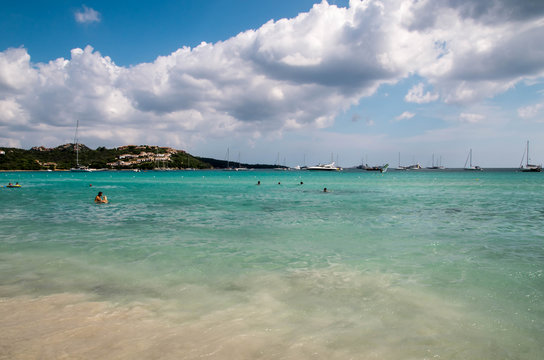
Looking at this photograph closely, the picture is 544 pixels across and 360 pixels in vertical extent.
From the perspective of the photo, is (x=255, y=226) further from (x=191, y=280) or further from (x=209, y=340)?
(x=209, y=340)

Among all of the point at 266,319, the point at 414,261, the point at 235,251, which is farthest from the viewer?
the point at 235,251

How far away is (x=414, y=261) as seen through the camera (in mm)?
11258

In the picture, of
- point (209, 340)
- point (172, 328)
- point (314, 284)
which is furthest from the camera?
point (314, 284)

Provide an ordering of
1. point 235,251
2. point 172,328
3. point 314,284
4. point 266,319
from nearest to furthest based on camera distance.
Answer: point 172,328 → point 266,319 → point 314,284 → point 235,251

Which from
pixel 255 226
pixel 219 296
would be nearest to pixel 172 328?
pixel 219 296

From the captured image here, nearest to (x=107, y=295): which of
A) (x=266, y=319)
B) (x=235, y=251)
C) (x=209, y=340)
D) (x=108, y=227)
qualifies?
(x=209, y=340)

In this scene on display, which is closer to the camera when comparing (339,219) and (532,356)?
(532,356)

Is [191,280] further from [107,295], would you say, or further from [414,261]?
[414,261]

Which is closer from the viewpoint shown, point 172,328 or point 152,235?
point 172,328

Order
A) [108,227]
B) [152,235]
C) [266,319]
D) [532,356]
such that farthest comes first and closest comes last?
[108,227] < [152,235] < [266,319] < [532,356]

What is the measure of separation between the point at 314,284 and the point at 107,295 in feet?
18.2

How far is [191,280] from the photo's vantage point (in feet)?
30.4

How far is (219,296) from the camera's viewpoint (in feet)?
26.4

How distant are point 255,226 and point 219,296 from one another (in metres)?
10.6
